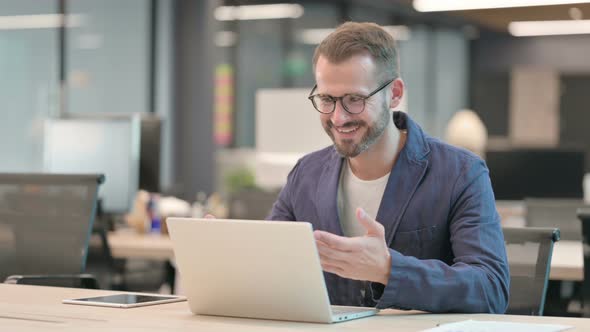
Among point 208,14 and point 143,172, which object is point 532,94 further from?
point 143,172

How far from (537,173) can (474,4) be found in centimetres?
110

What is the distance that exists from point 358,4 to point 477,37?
4116mm

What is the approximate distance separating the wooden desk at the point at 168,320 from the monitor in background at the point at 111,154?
2.44 metres

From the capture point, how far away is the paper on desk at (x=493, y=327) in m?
1.95

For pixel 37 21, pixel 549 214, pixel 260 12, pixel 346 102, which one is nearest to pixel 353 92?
pixel 346 102

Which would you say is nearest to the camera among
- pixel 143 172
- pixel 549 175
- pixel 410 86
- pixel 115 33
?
pixel 143 172

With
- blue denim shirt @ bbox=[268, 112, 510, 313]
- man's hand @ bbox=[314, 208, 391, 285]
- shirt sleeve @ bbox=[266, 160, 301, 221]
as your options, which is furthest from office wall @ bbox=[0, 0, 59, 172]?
man's hand @ bbox=[314, 208, 391, 285]

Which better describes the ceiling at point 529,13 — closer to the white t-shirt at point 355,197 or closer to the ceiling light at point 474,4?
the ceiling light at point 474,4

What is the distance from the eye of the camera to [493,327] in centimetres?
198

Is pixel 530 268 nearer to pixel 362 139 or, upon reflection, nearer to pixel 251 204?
pixel 362 139

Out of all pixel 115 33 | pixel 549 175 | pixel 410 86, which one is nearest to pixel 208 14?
pixel 115 33

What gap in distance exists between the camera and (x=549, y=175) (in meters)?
6.11

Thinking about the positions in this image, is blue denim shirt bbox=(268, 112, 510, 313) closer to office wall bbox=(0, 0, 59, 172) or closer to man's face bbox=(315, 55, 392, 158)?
man's face bbox=(315, 55, 392, 158)

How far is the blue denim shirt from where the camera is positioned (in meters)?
2.22
